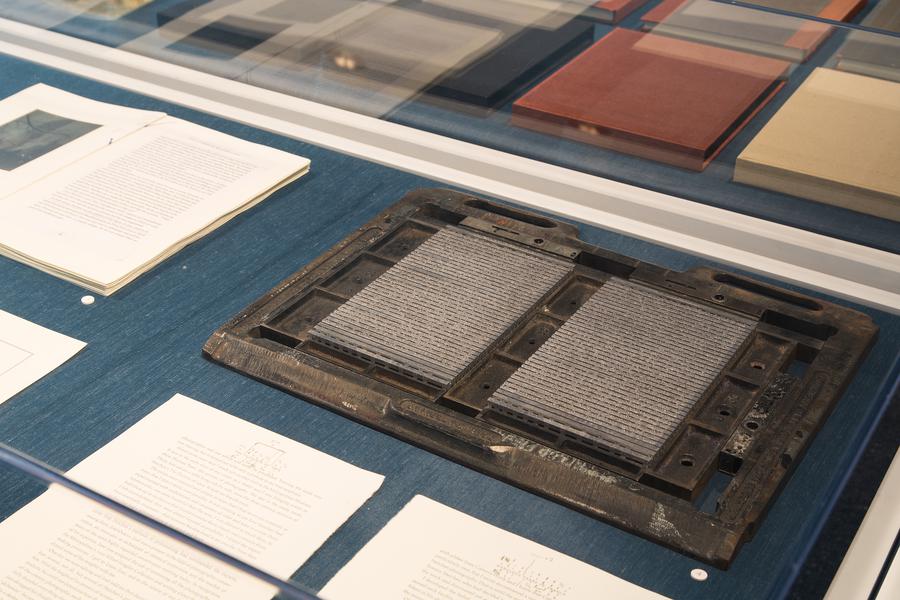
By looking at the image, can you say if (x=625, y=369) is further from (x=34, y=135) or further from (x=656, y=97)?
(x=34, y=135)

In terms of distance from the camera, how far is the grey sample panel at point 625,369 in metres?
1.19

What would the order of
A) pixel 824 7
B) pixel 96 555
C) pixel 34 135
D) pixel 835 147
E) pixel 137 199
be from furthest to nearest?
pixel 824 7, pixel 34 135, pixel 137 199, pixel 835 147, pixel 96 555

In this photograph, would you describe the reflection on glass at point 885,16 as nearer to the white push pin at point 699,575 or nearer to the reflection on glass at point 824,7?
the reflection on glass at point 824,7

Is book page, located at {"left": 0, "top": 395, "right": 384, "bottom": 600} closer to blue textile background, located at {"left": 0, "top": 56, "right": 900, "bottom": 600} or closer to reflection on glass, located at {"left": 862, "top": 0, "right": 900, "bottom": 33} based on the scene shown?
blue textile background, located at {"left": 0, "top": 56, "right": 900, "bottom": 600}

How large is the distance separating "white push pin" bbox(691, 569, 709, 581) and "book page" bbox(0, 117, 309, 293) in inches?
31.7

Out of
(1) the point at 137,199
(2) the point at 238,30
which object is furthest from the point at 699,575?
(2) the point at 238,30

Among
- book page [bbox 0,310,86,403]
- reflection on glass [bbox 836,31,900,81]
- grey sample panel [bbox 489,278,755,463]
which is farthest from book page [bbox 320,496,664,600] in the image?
reflection on glass [bbox 836,31,900,81]

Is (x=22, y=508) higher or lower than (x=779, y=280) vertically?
lower

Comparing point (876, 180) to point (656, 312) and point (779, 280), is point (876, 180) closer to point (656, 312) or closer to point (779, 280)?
point (779, 280)

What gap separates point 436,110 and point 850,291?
2.09 ft

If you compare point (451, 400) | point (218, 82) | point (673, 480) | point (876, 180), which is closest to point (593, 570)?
point (673, 480)

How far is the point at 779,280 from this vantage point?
4.80 feet

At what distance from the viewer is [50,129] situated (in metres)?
1.82

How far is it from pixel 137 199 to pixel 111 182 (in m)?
0.07
